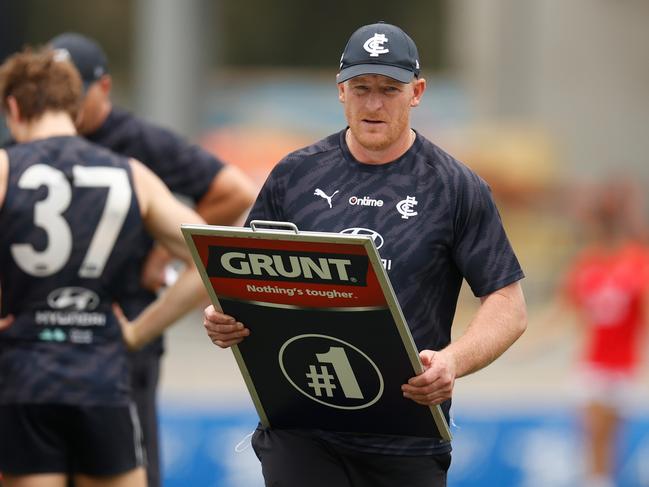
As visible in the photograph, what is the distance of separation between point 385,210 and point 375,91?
1.19 ft

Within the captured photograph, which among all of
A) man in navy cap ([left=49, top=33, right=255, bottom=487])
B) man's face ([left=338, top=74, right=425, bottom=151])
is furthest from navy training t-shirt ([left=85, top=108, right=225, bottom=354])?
man's face ([left=338, top=74, right=425, bottom=151])

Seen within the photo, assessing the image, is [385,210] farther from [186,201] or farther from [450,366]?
[186,201]

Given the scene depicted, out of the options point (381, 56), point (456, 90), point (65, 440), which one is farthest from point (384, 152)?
point (456, 90)

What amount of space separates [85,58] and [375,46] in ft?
6.90

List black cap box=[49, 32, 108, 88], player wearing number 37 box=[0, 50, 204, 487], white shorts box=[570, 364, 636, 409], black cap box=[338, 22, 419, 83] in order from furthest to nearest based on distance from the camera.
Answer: white shorts box=[570, 364, 636, 409], black cap box=[49, 32, 108, 88], player wearing number 37 box=[0, 50, 204, 487], black cap box=[338, 22, 419, 83]

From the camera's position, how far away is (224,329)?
4531mm

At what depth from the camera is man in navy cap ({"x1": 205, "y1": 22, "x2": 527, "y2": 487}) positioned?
4.51 metres

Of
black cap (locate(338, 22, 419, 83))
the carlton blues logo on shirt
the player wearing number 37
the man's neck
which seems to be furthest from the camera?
the player wearing number 37

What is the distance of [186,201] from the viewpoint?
20.9 m

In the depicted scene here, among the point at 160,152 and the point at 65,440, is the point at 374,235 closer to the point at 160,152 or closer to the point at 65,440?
the point at 65,440

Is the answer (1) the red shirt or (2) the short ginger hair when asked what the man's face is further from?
(1) the red shirt

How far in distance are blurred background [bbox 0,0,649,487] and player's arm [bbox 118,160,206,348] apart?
9727 mm

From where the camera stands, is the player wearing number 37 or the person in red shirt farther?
the person in red shirt

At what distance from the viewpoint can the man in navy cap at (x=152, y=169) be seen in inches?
248
